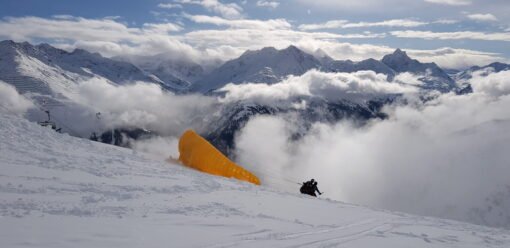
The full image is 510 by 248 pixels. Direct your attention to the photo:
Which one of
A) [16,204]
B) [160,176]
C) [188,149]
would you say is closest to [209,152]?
[188,149]

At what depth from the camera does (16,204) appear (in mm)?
12219

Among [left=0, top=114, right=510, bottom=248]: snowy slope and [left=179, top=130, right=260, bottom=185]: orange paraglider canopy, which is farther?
[left=179, top=130, right=260, bottom=185]: orange paraglider canopy

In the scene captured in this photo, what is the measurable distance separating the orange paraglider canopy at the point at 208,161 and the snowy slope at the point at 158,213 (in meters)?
6.00

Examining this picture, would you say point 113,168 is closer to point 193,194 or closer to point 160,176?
point 160,176

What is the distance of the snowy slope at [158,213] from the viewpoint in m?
11.0

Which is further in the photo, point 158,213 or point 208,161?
point 208,161

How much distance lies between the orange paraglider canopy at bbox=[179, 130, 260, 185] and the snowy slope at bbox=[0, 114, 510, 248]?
6000mm

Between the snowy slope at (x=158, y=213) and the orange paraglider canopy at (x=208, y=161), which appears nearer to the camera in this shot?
the snowy slope at (x=158, y=213)

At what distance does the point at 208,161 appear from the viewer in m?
28.4

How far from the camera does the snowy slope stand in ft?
36.1

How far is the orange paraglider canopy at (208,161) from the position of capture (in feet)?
92.7

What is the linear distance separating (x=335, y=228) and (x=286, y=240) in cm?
291

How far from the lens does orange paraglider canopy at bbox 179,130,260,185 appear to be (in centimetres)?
2827

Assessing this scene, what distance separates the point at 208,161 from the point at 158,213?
1470cm
